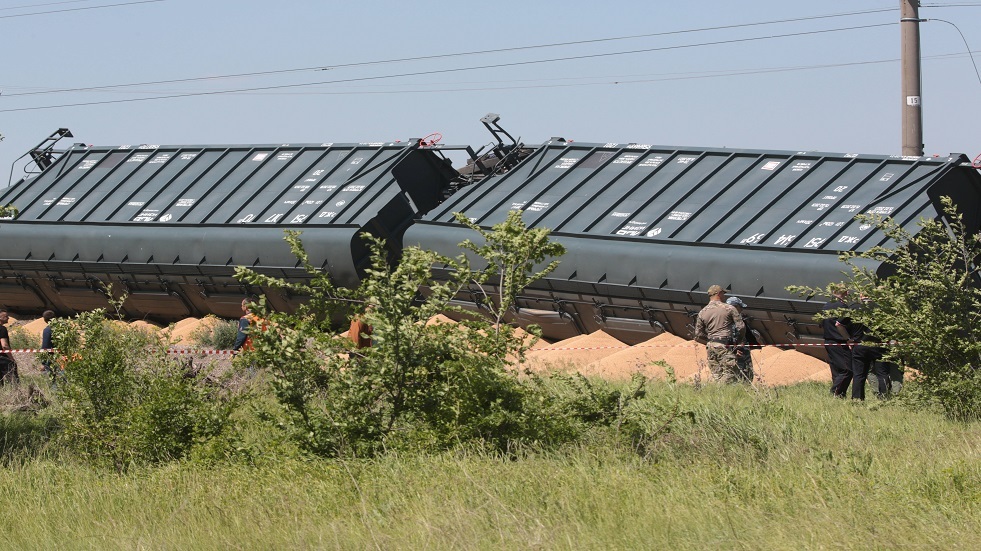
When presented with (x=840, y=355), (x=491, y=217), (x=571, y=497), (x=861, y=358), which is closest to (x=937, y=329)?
(x=861, y=358)

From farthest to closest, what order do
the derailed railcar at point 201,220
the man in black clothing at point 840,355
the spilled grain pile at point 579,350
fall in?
the derailed railcar at point 201,220 < the spilled grain pile at point 579,350 < the man in black clothing at point 840,355

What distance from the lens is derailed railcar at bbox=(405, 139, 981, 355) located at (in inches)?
690

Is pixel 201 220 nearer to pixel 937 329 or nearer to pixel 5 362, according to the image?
pixel 5 362

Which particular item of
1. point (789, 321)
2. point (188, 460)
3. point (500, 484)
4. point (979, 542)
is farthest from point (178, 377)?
point (789, 321)

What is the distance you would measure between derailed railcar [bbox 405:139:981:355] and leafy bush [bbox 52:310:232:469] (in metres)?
8.41

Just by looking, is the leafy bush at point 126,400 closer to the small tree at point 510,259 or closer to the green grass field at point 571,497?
the green grass field at point 571,497

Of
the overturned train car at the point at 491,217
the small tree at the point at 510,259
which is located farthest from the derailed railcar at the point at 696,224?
the small tree at the point at 510,259

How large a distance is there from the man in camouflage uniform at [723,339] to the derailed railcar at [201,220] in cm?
843

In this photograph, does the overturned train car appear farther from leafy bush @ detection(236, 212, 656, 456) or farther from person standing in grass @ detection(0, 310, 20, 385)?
leafy bush @ detection(236, 212, 656, 456)

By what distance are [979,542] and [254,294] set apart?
17.3 m

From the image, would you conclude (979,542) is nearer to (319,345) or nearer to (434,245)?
(319,345)

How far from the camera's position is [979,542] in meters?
6.82

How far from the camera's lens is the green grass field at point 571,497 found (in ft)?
23.8

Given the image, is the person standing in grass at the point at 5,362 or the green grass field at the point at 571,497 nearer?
the green grass field at the point at 571,497
